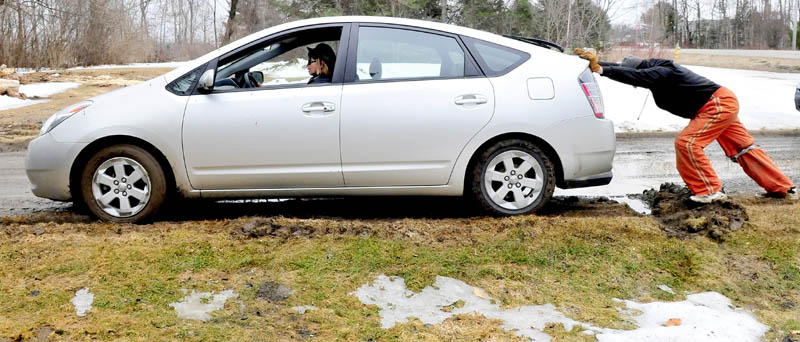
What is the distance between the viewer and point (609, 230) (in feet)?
17.9

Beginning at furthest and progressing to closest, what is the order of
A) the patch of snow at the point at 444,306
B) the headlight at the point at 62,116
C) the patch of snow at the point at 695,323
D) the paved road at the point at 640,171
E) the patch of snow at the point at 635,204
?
1. the paved road at the point at 640,171
2. the patch of snow at the point at 635,204
3. the headlight at the point at 62,116
4. the patch of snow at the point at 444,306
5. the patch of snow at the point at 695,323

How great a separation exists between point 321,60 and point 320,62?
Result: 20mm

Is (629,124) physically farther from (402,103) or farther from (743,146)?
(402,103)

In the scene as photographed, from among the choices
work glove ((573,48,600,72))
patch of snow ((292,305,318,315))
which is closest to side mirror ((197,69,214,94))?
patch of snow ((292,305,318,315))

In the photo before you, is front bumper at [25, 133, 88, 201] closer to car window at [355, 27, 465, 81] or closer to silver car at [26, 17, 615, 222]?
silver car at [26, 17, 615, 222]

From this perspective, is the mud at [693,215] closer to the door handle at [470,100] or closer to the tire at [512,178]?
the tire at [512,178]

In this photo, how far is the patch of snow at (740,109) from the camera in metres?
13.2

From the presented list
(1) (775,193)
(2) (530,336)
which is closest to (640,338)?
(2) (530,336)

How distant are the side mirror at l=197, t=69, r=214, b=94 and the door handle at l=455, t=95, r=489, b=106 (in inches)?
75.5

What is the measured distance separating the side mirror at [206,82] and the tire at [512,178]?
218 centimetres

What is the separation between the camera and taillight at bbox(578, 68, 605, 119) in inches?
231

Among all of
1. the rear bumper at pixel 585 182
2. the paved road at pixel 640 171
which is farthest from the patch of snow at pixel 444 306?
the paved road at pixel 640 171

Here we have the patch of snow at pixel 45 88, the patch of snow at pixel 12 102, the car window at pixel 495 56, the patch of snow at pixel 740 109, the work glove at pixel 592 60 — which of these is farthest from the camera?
the patch of snow at pixel 45 88

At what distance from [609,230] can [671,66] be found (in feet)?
5.77
